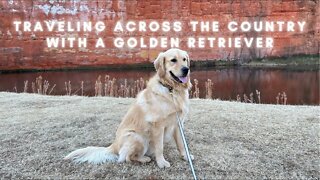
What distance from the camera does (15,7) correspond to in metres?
21.5

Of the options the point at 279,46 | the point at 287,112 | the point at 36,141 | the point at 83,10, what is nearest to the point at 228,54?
the point at 279,46

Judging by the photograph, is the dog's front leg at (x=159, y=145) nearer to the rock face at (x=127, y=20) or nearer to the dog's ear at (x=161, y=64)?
the dog's ear at (x=161, y=64)

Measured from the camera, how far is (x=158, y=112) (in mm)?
2967

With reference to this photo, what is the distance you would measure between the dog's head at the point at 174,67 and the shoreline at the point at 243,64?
18830mm

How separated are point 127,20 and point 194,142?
19352 millimetres

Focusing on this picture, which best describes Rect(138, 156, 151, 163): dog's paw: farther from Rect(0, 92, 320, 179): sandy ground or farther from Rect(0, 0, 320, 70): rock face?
Rect(0, 0, 320, 70): rock face

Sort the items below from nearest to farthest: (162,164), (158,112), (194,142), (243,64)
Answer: (158,112) → (162,164) → (194,142) → (243,64)

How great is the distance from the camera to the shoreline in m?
22.0

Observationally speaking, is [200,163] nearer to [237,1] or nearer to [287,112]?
[287,112]

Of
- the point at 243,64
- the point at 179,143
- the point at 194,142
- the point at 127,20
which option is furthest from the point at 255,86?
the point at 179,143

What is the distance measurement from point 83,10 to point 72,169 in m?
19.8

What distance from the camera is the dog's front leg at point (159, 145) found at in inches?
117

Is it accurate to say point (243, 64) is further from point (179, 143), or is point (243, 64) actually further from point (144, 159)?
point (144, 159)

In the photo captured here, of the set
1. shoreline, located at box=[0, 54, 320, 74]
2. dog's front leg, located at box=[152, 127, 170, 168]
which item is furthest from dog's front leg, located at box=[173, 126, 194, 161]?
shoreline, located at box=[0, 54, 320, 74]
